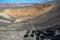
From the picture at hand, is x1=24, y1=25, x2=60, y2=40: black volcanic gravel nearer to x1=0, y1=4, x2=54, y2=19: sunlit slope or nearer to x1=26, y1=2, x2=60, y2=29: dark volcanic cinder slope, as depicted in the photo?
x1=26, y1=2, x2=60, y2=29: dark volcanic cinder slope

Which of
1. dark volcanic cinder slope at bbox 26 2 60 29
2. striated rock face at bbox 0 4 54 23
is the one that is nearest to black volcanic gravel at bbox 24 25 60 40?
dark volcanic cinder slope at bbox 26 2 60 29

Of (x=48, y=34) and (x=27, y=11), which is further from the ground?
(x=27, y=11)

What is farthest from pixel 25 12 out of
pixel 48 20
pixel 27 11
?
pixel 48 20

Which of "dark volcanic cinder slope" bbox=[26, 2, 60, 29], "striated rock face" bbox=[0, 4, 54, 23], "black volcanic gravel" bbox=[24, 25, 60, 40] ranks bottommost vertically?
"black volcanic gravel" bbox=[24, 25, 60, 40]

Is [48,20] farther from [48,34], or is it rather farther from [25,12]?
[25,12]

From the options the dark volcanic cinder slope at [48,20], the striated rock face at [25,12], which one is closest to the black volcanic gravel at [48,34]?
the dark volcanic cinder slope at [48,20]

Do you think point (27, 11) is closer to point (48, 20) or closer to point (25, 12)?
point (25, 12)

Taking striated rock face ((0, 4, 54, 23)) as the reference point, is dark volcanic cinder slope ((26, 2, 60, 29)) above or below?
below

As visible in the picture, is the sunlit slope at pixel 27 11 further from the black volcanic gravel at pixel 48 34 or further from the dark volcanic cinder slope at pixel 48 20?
the black volcanic gravel at pixel 48 34

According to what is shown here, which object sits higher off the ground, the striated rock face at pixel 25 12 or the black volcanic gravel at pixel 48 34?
the striated rock face at pixel 25 12
